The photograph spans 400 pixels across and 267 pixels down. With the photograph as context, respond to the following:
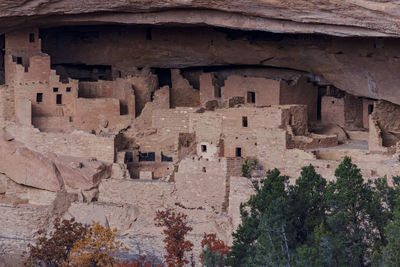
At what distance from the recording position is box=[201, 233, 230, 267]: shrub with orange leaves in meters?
17.3

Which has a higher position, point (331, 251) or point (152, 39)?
point (152, 39)

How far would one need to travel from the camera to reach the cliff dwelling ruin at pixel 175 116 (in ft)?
73.5

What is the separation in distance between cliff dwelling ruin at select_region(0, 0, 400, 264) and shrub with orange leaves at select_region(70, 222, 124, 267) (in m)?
1.08

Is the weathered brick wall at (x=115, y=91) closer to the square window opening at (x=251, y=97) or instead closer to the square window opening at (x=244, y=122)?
the square window opening at (x=251, y=97)

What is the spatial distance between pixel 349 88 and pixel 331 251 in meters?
10.3

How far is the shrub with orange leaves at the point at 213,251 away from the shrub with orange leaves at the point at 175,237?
0.40 m

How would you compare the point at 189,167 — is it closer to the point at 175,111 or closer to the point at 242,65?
the point at 175,111

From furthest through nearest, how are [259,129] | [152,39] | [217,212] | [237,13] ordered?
[152,39], [259,129], [217,212], [237,13]

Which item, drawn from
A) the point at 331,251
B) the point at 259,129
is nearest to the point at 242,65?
the point at 259,129

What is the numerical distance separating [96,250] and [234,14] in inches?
230

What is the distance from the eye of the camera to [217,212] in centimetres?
2170

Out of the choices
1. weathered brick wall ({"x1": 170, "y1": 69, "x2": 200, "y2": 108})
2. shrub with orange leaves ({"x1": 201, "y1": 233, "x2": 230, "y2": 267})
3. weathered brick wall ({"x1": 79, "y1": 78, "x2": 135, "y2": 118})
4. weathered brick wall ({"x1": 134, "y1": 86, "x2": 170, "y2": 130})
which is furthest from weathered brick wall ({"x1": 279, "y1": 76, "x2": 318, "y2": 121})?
shrub with orange leaves ({"x1": 201, "y1": 233, "x2": 230, "y2": 267})

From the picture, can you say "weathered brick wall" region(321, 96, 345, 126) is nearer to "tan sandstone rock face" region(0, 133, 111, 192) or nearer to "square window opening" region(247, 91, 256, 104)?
"square window opening" region(247, 91, 256, 104)

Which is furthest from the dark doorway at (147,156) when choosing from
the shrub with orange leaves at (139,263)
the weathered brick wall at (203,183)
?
the shrub with orange leaves at (139,263)
